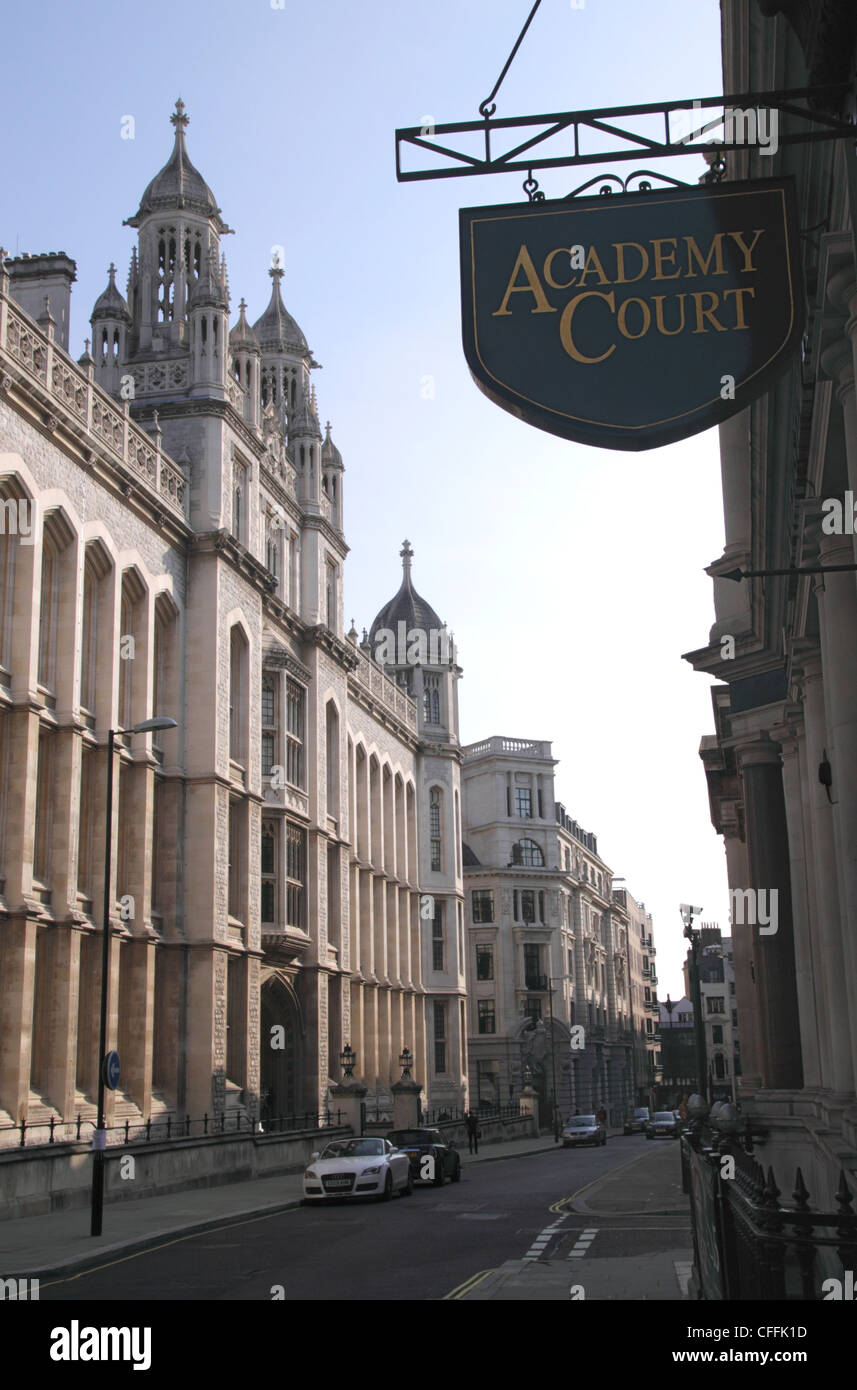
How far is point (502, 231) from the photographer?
8.11 meters

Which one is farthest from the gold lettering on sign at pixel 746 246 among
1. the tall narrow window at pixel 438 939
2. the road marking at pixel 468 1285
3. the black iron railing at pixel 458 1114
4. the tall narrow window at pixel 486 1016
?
the tall narrow window at pixel 486 1016

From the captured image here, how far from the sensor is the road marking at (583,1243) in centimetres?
1630

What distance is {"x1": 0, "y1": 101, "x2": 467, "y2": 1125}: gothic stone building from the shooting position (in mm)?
28156

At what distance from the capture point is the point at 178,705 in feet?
118

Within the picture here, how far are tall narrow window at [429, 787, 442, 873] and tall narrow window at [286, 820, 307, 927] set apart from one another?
2190cm

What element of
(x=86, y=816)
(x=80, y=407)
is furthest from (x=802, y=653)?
(x=80, y=407)

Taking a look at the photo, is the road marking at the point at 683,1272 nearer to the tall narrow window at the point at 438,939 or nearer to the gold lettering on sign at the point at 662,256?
the gold lettering on sign at the point at 662,256

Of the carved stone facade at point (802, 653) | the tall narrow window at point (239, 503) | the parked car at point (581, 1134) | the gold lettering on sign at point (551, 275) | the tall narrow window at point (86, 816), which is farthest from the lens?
the parked car at point (581, 1134)

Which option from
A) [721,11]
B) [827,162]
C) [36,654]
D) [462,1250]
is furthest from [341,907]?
[827,162]

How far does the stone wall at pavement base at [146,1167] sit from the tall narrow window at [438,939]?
1032 inches

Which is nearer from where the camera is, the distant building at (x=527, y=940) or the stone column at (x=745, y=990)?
the stone column at (x=745, y=990)

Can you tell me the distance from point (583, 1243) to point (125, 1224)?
743 cm

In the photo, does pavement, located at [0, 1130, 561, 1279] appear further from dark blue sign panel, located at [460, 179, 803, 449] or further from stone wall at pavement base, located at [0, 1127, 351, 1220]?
dark blue sign panel, located at [460, 179, 803, 449]

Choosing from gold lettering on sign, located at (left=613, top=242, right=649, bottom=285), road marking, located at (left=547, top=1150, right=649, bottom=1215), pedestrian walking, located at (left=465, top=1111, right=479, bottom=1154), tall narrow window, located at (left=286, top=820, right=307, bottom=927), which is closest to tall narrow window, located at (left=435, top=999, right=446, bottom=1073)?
Result: pedestrian walking, located at (left=465, top=1111, right=479, bottom=1154)
